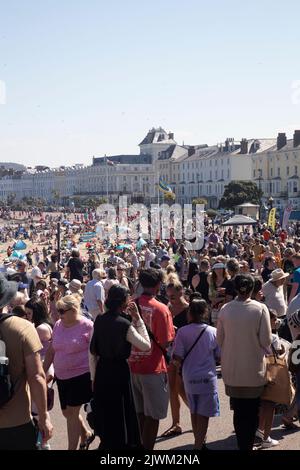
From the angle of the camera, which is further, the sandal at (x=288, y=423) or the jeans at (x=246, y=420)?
the sandal at (x=288, y=423)

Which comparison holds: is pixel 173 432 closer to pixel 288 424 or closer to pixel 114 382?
pixel 288 424

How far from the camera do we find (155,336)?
575 centimetres

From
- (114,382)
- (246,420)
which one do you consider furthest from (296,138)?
(114,382)

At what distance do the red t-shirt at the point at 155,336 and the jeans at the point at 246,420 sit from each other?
26.0 inches

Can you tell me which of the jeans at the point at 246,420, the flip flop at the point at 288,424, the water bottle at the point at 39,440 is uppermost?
the water bottle at the point at 39,440

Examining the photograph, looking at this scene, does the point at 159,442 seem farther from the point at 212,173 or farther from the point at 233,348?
→ the point at 212,173

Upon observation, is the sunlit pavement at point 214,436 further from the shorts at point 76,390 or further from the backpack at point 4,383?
the backpack at point 4,383

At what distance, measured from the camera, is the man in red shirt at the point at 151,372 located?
18.6 ft

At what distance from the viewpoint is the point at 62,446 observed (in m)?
6.14

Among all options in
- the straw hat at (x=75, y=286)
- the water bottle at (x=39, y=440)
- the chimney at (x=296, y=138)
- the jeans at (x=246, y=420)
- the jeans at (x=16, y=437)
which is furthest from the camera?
the chimney at (x=296, y=138)

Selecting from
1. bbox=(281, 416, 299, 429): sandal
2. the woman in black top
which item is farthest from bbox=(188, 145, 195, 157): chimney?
the woman in black top

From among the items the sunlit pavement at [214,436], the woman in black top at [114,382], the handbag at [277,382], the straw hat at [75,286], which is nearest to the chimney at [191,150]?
the straw hat at [75,286]

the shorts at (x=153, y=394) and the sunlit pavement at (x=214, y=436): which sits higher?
the shorts at (x=153, y=394)
